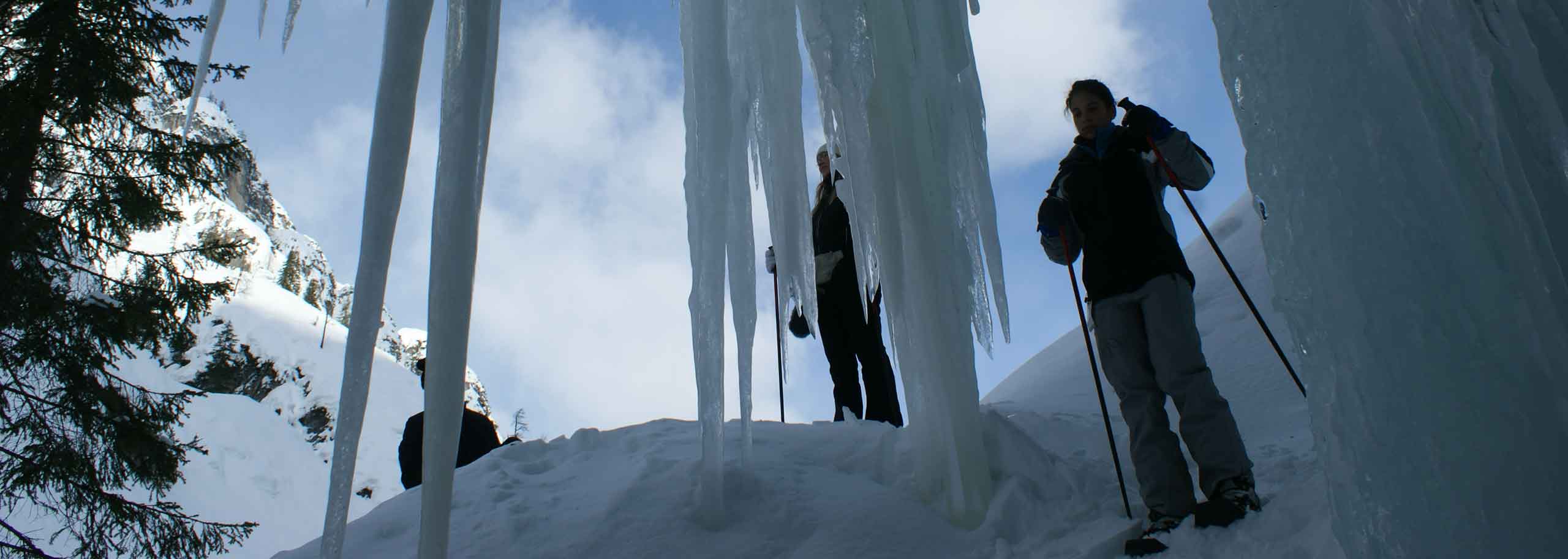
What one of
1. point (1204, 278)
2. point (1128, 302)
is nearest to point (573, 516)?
point (1128, 302)

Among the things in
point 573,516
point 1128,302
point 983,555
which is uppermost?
point 1128,302

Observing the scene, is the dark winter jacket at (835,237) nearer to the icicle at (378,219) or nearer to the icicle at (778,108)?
the icicle at (778,108)

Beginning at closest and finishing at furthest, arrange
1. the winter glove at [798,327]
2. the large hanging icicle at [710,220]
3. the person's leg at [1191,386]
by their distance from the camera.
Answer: the person's leg at [1191,386] → the large hanging icicle at [710,220] → the winter glove at [798,327]

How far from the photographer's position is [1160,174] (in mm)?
2910

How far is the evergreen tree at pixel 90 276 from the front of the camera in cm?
529

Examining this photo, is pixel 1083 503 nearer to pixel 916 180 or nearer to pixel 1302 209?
pixel 916 180

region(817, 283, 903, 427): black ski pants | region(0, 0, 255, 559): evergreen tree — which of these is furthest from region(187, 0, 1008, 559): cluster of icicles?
region(0, 0, 255, 559): evergreen tree

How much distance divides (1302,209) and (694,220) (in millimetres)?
1900

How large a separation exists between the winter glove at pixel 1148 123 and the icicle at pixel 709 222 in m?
1.34

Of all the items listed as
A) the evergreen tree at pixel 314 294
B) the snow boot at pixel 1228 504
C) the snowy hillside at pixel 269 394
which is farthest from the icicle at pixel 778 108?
the evergreen tree at pixel 314 294

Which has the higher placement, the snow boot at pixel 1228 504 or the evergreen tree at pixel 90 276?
the evergreen tree at pixel 90 276

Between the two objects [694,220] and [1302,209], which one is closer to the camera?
[1302,209]

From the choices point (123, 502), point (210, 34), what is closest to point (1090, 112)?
point (210, 34)

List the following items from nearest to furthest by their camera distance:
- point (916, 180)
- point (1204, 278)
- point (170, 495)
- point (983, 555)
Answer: point (983, 555)
point (916, 180)
point (1204, 278)
point (170, 495)
